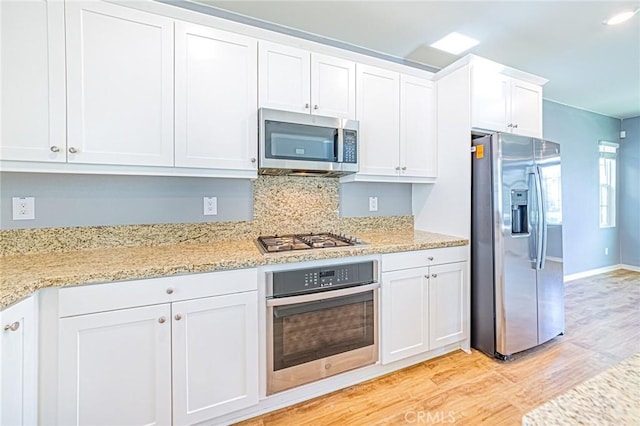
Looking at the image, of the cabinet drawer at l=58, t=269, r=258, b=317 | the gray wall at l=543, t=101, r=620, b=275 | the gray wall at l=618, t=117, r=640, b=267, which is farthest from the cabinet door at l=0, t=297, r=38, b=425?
the gray wall at l=618, t=117, r=640, b=267

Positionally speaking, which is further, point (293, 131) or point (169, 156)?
point (293, 131)

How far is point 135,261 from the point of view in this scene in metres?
1.52

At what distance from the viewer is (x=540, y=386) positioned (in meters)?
1.98

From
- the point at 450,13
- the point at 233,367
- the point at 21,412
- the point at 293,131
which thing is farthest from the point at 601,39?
the point at 21,412

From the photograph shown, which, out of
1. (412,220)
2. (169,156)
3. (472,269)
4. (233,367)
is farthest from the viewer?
(412,220)

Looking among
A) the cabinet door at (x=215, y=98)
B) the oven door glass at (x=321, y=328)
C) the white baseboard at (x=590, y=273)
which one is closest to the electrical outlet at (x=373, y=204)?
the oven door glass at (x=321, y=328)

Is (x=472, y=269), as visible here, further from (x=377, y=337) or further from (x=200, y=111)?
(x=200, y=111)

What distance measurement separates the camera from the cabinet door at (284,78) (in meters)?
1.98

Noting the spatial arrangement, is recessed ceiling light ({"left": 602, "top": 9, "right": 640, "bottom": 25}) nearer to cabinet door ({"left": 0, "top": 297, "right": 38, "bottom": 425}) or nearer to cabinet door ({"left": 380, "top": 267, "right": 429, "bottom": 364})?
cabinet door ({"left": 380, "top": 267, "right": 429, "bottom": 364})

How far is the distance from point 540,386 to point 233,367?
6.60 ft

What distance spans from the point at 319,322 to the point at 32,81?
6.45 feet

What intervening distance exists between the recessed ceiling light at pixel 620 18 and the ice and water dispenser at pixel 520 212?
149 cm

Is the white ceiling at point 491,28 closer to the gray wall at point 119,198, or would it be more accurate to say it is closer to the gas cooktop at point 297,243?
the gray wall at point 119,198

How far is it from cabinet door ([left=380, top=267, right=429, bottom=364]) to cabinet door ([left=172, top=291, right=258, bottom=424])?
0.89 metres
